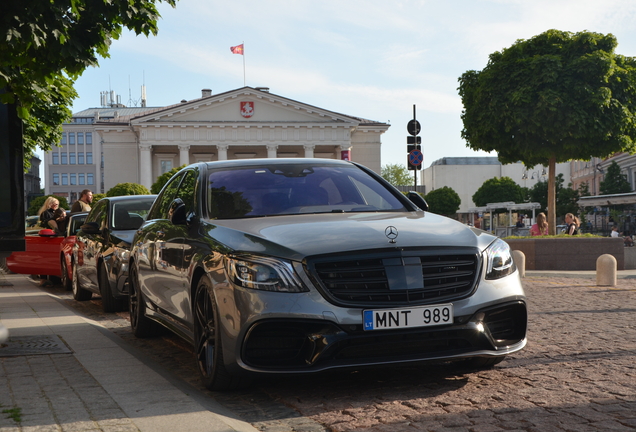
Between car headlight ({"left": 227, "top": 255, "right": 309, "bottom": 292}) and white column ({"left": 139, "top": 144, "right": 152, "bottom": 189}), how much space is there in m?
67.1

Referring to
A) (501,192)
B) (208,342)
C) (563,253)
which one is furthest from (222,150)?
(208,342)

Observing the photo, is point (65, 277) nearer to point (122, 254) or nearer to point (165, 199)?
point (122, 254)

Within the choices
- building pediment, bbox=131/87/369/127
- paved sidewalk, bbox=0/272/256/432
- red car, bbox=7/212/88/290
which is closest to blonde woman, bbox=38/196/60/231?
red car, bbox=7/212/88/290

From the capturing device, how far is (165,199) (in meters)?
7.36

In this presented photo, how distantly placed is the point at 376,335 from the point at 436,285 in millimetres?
506

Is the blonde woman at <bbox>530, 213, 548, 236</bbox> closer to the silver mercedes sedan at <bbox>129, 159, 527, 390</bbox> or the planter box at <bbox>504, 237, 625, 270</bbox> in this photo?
the planter box at <bbox>504, 237, 625, 270</bbox>

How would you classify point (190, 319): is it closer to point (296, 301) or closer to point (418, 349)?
point (296, 301)

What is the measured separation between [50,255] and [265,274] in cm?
1118

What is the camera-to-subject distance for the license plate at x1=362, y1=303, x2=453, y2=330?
4.54 metres

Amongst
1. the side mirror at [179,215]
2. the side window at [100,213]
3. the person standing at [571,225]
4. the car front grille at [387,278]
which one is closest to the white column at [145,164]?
the person standing at [571,225]

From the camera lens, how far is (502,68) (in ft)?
75.4

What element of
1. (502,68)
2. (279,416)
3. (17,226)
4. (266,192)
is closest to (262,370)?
(279,416)

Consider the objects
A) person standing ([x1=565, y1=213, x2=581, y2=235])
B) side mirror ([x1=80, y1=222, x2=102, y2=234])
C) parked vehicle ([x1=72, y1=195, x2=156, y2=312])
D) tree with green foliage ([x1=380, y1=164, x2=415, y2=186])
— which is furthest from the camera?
tree with green foliage ([x1=380, y1=164, x2=415, y2=186])

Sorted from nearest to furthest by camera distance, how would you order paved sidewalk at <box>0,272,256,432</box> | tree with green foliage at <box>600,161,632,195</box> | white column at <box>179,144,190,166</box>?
1. paved sidewalk at <box>0,272,256,432</box>
2. tree with green foliage at <box>600,161,632,195</box>
3. white column at <box>179,144,190,166</box>
